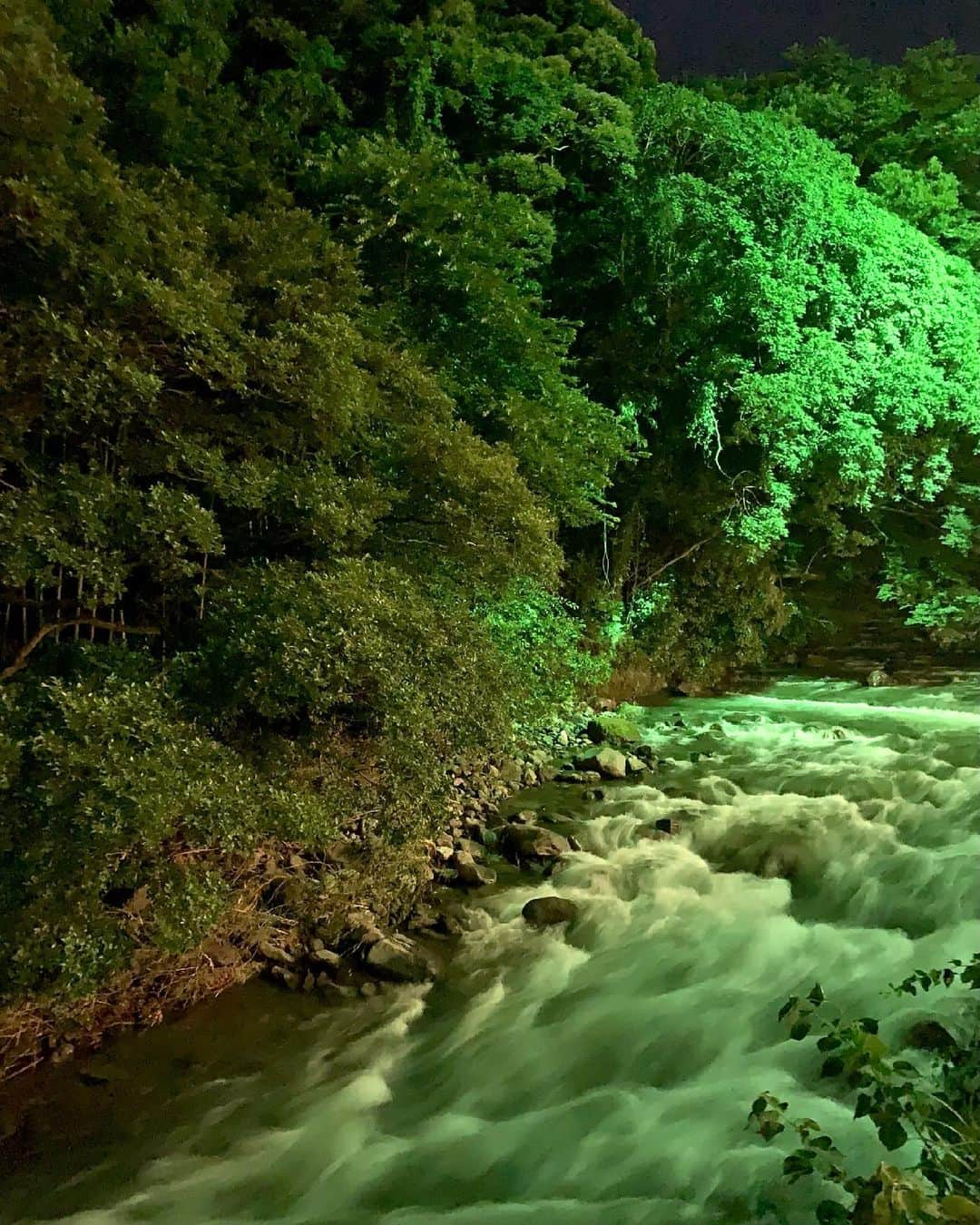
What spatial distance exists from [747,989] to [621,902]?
4.57 ft

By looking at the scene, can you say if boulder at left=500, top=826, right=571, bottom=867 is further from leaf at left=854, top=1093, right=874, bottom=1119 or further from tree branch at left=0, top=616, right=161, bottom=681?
leaf at left=854, top=1093, right=874, bottom=1119

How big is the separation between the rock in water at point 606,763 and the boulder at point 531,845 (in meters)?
2.21

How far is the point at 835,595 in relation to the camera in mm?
18797

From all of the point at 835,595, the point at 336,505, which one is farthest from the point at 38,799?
the point at 835,595

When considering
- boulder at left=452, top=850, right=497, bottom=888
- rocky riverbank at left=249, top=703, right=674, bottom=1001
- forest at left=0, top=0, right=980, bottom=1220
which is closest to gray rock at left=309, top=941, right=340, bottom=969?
rocky riverbank at left=249, top=703, right=674, bottom=1001

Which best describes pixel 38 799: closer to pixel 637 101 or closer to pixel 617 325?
pixel 617 325

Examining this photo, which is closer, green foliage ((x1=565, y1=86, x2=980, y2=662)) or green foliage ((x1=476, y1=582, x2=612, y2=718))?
green foliage ((x1=476, y1=582, x2=612, y2=718))

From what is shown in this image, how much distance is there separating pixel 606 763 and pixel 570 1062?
5112 millimetres

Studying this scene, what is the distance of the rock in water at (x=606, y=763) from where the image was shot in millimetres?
9711

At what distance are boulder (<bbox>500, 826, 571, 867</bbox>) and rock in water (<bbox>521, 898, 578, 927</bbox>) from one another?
2.74ft

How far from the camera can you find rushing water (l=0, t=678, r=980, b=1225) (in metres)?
3.79

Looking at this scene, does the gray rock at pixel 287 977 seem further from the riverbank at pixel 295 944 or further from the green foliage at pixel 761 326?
the green foliage at pixel 761 326

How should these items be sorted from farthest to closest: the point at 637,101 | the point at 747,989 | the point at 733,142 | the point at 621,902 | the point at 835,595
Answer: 1. the point at 835,595
2. the point at 637,101
3. the point at 733,142
4. the point at 621,902
5. the point at 747,989

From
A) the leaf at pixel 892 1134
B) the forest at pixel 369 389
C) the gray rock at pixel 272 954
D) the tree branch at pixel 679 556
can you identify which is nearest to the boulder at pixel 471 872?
the forest at pixel 369 389
